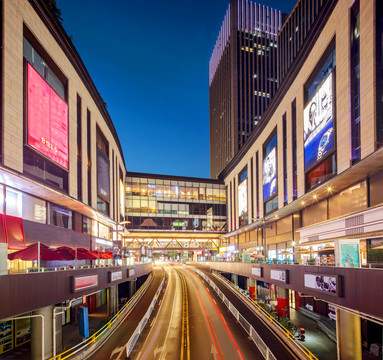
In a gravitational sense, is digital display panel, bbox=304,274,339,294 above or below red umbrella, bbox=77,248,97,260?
below

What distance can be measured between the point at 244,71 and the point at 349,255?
135 meters

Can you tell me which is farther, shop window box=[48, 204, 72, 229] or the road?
shop window box=[48, 204, 72, 229]

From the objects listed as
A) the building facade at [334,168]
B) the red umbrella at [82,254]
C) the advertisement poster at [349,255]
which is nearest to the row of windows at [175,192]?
the building facade at [334,168]

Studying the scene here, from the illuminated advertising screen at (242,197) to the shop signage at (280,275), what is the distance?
41.8 meters

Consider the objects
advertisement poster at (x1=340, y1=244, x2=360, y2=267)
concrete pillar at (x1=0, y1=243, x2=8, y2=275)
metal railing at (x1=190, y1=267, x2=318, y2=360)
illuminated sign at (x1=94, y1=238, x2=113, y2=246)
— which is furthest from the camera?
illuminated sign at (x1=94, y1=238, x2=113, y2=246)

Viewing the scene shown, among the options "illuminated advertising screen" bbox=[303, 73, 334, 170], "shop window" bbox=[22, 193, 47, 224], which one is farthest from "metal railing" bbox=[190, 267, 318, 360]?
"shop window" bbox=[22, 193, 47, 224]

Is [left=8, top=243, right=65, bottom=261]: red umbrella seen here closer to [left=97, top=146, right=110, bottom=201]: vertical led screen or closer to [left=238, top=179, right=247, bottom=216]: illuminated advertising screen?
[left=97, top=146, right=110, bottom=201]: vertical led screen

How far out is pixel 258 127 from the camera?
64375 millimetres

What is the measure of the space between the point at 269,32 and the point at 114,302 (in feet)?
503

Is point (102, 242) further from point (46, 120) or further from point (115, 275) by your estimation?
point (46, 120)

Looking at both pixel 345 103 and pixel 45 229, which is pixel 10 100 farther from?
pixel 345 103

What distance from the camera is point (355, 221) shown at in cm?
3073

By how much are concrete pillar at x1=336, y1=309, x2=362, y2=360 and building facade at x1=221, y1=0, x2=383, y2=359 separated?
64mm

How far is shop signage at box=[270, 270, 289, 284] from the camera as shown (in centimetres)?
2875
